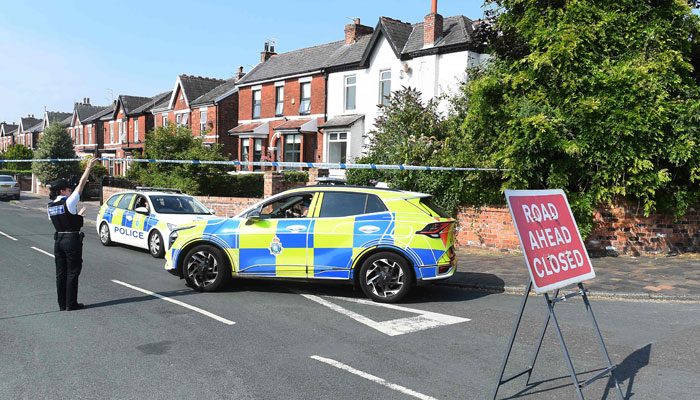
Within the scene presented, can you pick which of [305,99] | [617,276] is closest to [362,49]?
[305,99]

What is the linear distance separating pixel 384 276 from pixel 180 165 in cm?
1629

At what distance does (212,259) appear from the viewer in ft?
27.8

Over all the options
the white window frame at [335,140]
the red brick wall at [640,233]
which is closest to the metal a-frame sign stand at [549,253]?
the red brick wall at [640,233]

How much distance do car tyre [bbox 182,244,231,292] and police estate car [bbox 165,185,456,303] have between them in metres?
0.02

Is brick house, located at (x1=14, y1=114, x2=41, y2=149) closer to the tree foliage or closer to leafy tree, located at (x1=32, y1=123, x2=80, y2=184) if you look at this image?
leafy tree, located at (x1=32, y1=123, x2=80, y2=184)

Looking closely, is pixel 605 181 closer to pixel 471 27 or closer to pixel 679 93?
pixel 679 93

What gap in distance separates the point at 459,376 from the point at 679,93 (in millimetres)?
9961

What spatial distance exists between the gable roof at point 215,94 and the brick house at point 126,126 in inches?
369

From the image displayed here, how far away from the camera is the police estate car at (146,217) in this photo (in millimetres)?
12262

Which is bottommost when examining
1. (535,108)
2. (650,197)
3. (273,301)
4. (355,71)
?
(273,301)

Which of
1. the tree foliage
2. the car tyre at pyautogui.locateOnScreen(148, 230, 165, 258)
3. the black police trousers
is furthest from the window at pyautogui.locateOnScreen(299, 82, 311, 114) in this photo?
the black police trousers

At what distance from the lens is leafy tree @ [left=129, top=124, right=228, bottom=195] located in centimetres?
2184

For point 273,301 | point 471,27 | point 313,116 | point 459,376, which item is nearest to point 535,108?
point 273,301

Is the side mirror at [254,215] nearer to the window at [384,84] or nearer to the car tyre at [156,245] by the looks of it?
the car tyre at [156,245]
